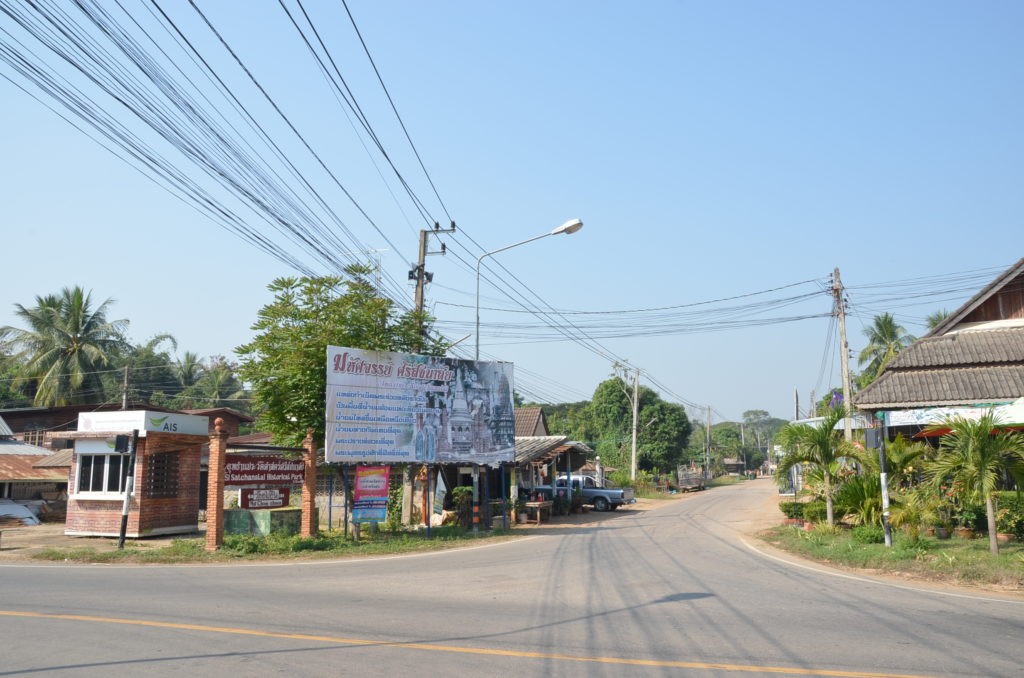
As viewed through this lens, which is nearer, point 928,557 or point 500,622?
point 500,622

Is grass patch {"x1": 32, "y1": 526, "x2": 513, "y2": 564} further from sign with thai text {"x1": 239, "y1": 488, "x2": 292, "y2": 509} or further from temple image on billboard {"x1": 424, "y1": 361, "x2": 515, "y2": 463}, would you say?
temple image on billboard {"x1": 424, "y1": 361, "x2": 515, "y2": 463}

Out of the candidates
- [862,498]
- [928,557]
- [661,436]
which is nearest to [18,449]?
[862,498]

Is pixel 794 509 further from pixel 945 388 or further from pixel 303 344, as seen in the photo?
pixel 303 344

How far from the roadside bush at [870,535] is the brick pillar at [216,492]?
15866 millimetres

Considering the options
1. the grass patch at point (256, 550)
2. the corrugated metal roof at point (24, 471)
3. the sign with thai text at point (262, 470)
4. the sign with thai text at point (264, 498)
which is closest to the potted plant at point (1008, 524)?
the grass patch at point (256, 550)

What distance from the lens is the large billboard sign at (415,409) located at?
20781 millimetres

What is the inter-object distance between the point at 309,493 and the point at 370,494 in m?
1.81

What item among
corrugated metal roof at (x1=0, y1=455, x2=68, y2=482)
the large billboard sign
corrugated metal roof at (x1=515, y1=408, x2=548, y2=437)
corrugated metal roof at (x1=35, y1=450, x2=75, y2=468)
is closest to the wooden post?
the large billboard sign

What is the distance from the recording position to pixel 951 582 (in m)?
13.2

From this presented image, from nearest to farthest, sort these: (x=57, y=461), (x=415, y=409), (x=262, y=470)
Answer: (x=262, y=470)
(x=415, y=409)
(x=57, y=461)

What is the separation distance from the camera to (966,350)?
23156 millimetres

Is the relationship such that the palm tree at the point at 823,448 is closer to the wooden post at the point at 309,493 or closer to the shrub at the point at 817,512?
the shrub at the point at 817,512

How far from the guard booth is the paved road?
257 inches

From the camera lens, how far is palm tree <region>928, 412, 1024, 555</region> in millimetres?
15023
